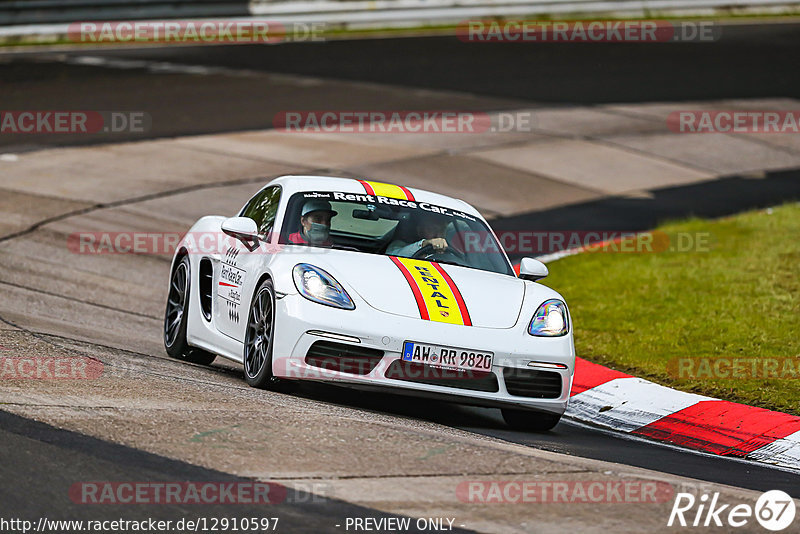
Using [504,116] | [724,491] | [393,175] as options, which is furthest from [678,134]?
[724,491]

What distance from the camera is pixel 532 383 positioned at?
25.1 ft

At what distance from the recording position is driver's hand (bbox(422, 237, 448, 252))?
8.56 metres

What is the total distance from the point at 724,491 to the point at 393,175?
39.7ft

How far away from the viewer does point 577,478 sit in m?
5.79

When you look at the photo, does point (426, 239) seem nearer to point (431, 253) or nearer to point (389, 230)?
point (431, 253)

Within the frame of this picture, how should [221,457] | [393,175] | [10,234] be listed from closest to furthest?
[221,457] < [10,234] < [393,175]

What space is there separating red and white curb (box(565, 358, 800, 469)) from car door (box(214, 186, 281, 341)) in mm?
2325

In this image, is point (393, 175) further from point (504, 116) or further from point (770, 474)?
point (770, 474)
